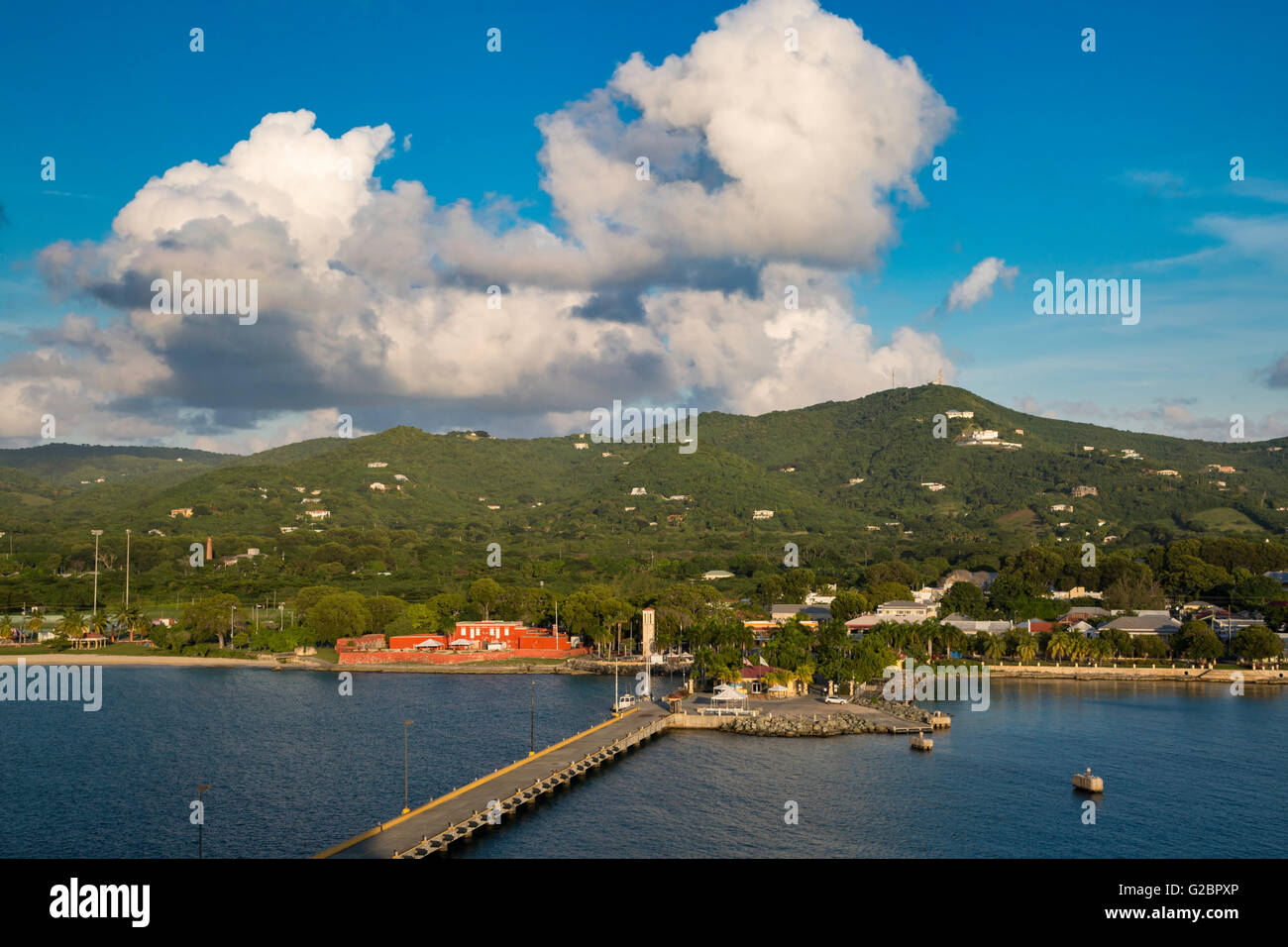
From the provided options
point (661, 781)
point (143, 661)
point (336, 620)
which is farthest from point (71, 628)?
point (661, 781)

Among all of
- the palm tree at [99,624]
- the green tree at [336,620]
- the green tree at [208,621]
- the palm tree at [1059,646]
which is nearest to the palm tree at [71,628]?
the palm tree at [99,624]

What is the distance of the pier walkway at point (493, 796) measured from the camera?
37688 millimetres

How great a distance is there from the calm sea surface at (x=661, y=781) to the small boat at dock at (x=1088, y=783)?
1.01m

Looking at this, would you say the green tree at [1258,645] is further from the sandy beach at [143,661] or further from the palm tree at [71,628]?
the palm tree at [71,628]

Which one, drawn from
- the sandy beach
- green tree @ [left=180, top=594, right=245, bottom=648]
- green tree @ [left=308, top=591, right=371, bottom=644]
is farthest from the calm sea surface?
green tree @ [left=180, top=594, right=245, bottom=648]

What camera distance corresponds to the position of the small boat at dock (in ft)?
165

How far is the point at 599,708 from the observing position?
3063 inches

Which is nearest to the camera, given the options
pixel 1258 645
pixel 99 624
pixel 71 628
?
pixel 1258 645

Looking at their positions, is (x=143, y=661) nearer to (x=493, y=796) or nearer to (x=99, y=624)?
(x=99, y=624)

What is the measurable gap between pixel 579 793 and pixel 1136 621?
299ft

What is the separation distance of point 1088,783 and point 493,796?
29092 mm

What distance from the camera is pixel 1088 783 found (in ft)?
166
